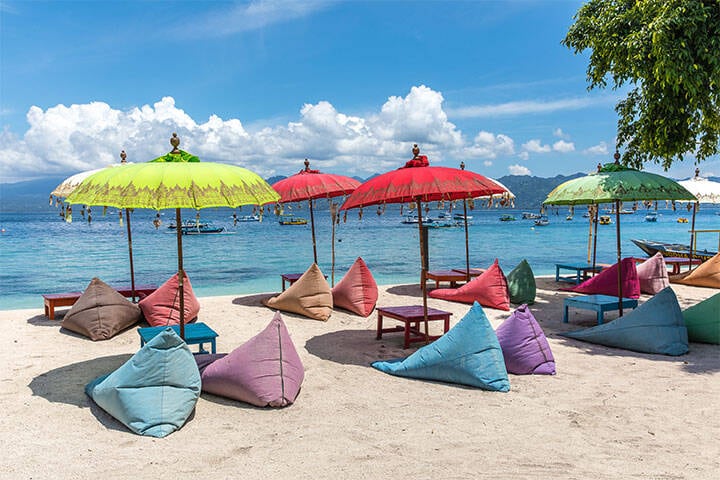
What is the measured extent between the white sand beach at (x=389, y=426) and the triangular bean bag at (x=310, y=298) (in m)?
1.89

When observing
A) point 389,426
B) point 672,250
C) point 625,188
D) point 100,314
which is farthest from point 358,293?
point 672,250

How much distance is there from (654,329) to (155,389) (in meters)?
5.94

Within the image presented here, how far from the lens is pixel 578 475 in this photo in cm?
360

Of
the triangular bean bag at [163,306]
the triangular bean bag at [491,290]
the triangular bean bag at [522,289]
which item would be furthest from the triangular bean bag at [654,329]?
the triangular bean bag at [163,306]

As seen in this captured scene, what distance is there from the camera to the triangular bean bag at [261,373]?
493 cm

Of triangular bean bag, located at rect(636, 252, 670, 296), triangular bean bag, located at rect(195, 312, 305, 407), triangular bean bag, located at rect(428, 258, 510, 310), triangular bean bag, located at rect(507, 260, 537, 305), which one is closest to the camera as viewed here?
triangular bean bag, located at rect(195, 312, 305, 407)

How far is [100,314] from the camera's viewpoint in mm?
7520

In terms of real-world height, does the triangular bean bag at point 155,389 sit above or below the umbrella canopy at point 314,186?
below

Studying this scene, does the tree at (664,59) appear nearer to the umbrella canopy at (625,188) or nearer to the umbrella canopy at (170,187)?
the umbrella canopy at (625,188)

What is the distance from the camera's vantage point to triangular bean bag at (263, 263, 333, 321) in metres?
8.90

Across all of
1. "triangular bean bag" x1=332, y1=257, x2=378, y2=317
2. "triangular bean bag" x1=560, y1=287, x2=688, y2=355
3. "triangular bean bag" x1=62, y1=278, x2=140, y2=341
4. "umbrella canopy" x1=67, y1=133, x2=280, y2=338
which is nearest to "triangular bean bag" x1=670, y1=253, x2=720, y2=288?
"triangular bean bag" x1=560, y1=287, x2=688, y2=355

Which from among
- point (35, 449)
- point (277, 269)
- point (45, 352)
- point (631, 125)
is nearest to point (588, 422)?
point (35, 449)

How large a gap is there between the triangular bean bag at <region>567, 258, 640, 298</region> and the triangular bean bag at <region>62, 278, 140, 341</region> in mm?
8476

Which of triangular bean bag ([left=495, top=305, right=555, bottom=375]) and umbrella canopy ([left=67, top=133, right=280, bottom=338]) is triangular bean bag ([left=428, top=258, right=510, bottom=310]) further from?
umbrella canopy ([left=67, top=133, right=280, bottom=338])
